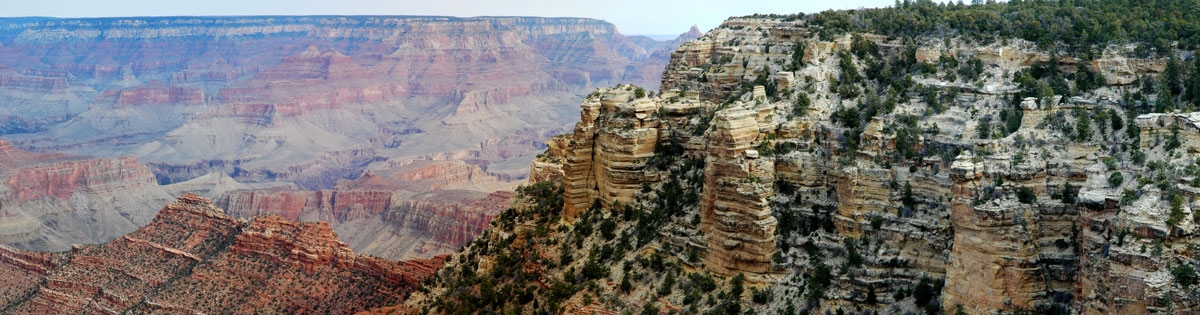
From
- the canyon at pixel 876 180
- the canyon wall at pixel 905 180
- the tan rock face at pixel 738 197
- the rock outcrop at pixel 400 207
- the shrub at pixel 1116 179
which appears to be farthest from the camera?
the rock outcrop at pixel 400 207

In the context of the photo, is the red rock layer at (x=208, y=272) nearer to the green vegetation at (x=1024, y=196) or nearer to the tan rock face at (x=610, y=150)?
the tan rock face at (x=610, y=150)

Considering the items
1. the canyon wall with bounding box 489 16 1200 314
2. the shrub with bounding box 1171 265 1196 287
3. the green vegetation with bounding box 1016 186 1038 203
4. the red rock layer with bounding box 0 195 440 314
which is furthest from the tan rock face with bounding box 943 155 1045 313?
the red rock layer with bounding box 0 195 440 314

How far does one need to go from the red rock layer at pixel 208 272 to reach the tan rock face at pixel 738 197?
32.2 meters

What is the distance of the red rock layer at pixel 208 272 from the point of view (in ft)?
228

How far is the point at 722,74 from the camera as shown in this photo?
51.7m

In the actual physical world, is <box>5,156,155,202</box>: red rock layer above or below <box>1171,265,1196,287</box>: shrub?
below

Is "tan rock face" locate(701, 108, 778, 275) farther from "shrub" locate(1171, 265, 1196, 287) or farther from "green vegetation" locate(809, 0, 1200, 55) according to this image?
"shrub" locate(1171, 265, 1196, 287)

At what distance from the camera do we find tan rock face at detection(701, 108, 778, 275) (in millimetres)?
37688

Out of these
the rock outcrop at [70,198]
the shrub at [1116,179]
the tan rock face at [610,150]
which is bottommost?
the rock outcrop at [70,198]

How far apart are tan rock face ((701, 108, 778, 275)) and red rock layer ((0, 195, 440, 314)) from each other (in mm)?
32207

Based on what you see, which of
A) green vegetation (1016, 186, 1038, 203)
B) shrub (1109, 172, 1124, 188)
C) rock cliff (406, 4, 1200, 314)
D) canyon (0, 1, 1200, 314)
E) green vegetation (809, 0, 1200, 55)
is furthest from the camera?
green vegetation (809, 0, 1200, 55)

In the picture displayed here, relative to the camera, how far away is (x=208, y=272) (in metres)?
75.6

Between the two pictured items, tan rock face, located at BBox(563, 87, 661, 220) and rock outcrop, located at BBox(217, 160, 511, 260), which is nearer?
tan rock face, located at BBox(563, 87, 661, 220)

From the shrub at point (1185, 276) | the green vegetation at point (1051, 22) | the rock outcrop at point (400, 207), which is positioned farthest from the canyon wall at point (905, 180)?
the rock outcrop at point (400, 207)
